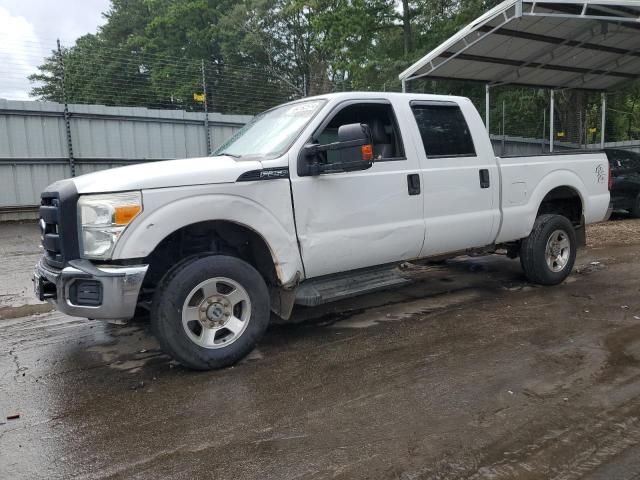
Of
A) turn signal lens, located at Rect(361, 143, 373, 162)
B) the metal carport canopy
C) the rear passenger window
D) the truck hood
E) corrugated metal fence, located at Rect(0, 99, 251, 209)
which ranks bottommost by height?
the truck hood

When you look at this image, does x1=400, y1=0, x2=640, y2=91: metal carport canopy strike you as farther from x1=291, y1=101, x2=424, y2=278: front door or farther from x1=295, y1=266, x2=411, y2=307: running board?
x1=295, y1=266, x2=411, y2=307: running board

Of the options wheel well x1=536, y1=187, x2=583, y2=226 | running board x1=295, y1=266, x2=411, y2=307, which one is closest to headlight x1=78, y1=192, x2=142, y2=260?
running board x1=295, y1=266, x2=411, y2=307

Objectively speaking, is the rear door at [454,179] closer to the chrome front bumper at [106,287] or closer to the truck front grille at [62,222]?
the chrome front bumper at [106,287]

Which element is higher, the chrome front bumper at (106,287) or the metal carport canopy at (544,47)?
the metal carport canopy at (544,47)

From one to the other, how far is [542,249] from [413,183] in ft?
7.17

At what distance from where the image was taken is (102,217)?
3627mm

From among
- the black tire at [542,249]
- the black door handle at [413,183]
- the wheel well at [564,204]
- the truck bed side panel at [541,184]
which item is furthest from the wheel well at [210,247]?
the wheel well at [564,204]

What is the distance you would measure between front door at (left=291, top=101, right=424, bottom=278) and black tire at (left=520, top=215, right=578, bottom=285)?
1.83 m

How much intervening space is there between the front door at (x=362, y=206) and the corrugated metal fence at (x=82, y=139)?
10072 millimetres

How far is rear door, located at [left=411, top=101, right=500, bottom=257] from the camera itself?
201 inches

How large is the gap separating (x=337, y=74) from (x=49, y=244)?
29.9 m

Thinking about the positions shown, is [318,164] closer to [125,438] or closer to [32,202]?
[125,438]

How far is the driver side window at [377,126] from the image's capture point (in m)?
4.90

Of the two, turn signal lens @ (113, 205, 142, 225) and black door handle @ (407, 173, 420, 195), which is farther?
black door handle @ (407, 173, 420, 195)
